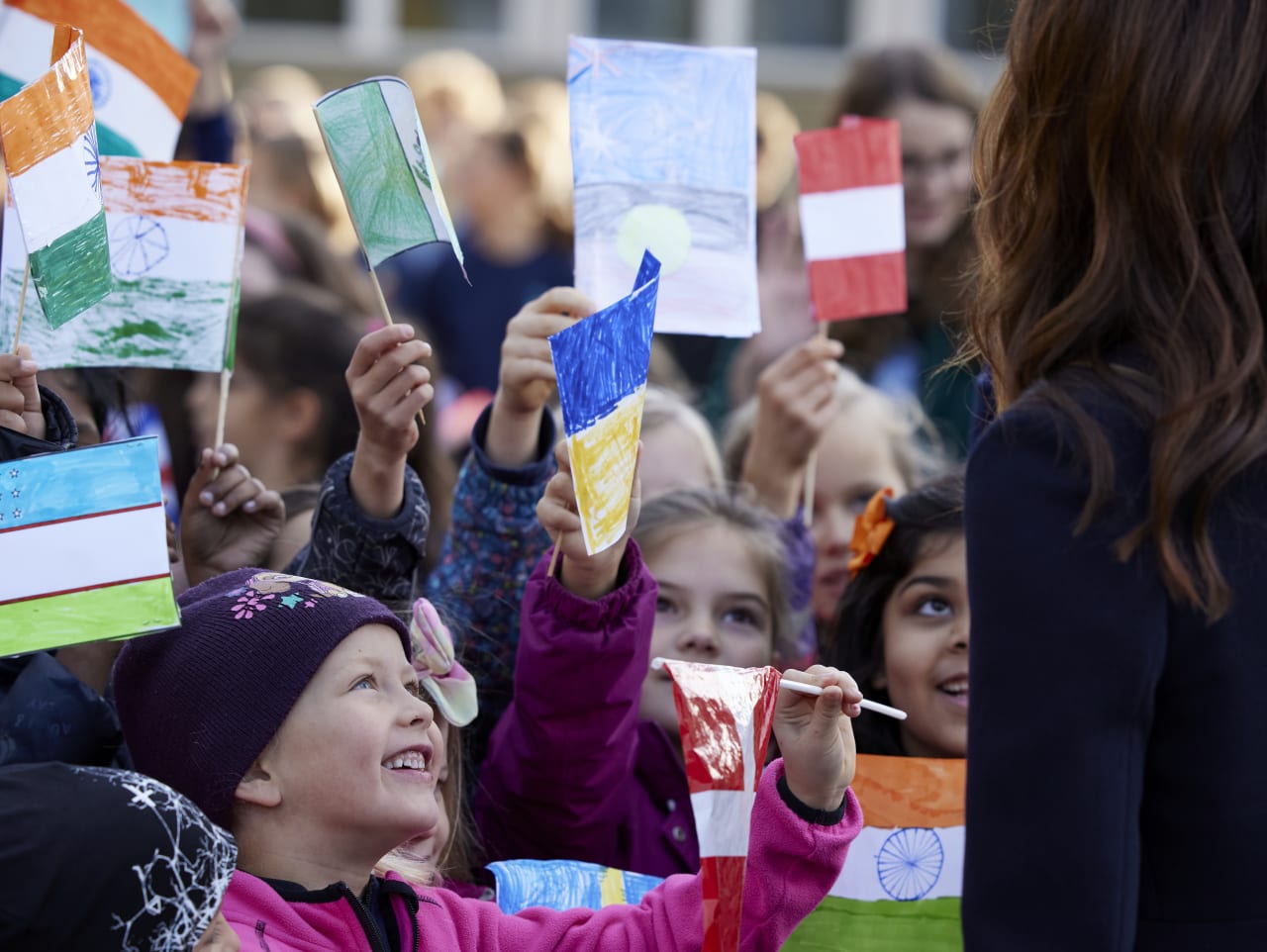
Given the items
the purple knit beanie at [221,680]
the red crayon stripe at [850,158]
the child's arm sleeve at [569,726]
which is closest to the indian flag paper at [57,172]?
the purple knit beanie at [221,680]

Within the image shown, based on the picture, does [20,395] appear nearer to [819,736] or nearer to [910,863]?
[819,736]

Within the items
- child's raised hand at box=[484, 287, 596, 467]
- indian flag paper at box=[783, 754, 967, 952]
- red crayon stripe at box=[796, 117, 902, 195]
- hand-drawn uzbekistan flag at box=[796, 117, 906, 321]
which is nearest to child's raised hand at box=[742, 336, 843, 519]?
hand-drawn uzbekistan flag at box=[796, 117, 906, 321]

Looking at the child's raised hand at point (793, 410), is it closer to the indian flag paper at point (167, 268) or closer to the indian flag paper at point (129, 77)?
the indian flag paper at point (167, 268)

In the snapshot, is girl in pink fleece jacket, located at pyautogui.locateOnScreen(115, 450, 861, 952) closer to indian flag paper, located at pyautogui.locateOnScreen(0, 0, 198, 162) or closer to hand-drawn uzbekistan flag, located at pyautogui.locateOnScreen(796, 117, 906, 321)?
indian flag paper, located at pyautogui.locateOnScreen(0, 0, 198, 162)

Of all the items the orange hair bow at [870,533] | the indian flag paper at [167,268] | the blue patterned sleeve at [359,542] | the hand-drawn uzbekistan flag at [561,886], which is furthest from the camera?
the orange hair bow at [870,533]

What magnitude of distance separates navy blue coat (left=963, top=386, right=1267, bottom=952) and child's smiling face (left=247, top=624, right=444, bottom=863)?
0.71 meters

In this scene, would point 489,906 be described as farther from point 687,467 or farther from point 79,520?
point 687,467

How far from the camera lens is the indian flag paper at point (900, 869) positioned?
2.05 m

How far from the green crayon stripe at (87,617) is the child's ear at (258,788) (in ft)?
0.87

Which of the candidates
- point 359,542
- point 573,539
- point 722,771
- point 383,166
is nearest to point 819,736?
point 722,771

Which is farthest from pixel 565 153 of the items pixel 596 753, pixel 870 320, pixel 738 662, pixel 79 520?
pixel 79 520

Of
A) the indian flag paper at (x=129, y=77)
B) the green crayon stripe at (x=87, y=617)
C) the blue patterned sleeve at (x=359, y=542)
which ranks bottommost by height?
the blue patterned sleeve at (x=359, y=542)

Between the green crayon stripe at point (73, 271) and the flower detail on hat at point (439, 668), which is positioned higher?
the green crayon stripe at point (73, 271)

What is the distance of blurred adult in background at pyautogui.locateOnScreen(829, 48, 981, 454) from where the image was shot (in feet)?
13.4
